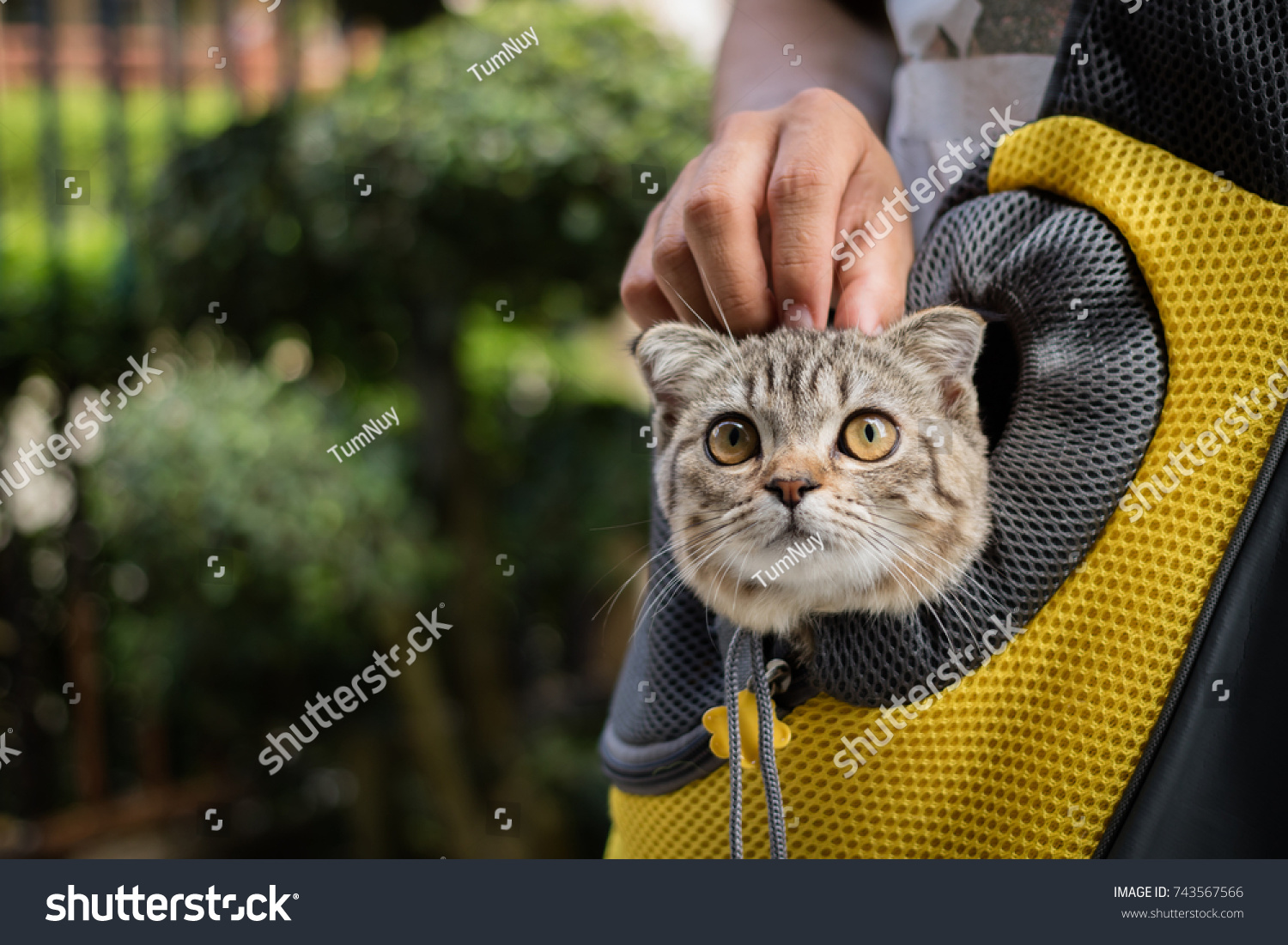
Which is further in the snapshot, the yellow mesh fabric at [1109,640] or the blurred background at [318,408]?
the blurred background at [318,408]

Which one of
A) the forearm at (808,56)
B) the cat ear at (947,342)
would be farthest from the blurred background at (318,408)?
the cat ear at (947,342)

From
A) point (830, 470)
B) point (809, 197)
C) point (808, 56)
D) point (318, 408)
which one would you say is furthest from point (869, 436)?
point (318, 408)

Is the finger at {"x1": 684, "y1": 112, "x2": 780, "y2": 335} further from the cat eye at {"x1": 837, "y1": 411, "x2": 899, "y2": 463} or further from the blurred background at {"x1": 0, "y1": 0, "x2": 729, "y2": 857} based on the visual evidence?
the blurred background at {"x1": 0, "y1": 0, "x2": 729, "y2": 857}

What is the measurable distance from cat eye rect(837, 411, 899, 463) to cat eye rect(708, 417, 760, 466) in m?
0.06

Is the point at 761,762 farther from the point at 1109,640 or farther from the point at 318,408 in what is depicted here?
the point at 318,408

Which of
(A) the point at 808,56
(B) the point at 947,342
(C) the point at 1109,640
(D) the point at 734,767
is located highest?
(A) the point at 808,56

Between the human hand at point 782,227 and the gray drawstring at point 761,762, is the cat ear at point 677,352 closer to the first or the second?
the human hand at point 782,227

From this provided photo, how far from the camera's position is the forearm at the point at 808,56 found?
726mm

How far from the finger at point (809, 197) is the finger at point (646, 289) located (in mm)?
91

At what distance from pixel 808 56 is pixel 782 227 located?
0.25 metres

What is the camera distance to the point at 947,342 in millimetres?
577

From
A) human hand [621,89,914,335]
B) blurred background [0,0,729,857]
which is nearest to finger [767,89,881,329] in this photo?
human hand [621,89,914,335]

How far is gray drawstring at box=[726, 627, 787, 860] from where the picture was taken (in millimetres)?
522

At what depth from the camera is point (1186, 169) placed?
1.74 ft
